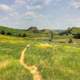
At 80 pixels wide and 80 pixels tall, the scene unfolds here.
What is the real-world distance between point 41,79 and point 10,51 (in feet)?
87.0

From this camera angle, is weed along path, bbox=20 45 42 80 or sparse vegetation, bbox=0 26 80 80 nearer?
weed along path, bbox=20 45 42 80

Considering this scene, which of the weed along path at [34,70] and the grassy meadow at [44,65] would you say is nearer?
the weed along path at [34,70]

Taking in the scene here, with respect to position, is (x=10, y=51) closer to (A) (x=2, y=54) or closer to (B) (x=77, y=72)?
(A) (x=2, y=54)

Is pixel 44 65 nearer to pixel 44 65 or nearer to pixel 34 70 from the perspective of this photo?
pixel 44 65

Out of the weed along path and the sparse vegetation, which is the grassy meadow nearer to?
the sparse vegetation

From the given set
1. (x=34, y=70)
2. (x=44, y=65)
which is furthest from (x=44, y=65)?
(x=34, y=70)

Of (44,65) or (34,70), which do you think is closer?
(34,70)

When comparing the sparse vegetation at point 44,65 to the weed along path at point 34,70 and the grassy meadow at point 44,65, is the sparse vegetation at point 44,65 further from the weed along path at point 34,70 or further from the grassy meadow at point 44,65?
the weed along path at point 34,70

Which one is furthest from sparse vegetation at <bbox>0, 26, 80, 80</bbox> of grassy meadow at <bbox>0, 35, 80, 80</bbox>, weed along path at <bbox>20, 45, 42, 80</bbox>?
weed along path at <bbox>20, 45, 42, 80</bbox>

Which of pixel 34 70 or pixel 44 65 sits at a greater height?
pixel 44 65

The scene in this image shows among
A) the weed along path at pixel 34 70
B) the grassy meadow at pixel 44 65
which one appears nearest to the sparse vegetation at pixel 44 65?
the grassy meadow at pixel 44 65

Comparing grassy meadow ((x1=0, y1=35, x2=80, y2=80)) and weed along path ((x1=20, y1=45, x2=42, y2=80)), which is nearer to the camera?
weed along path ((x1=20, y1=45, x2=42, y2=80))

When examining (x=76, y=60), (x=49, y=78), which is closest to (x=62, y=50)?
(x=76, y=60)

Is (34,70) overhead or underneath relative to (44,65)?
underneath
